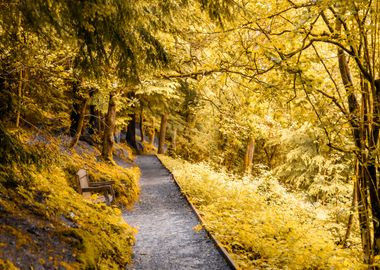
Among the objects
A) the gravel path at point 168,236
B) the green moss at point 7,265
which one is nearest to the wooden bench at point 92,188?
the gravel path at point 168,236

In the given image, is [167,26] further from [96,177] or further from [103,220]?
[96,177]

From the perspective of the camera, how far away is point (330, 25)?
17.2 ft

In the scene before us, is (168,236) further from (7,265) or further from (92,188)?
(7,265)

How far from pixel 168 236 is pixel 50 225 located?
3.26 m

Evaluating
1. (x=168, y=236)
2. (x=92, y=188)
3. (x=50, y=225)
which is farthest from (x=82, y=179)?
(x=50, y=225)

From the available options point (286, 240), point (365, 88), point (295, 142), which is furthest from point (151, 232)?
point (295, 142)

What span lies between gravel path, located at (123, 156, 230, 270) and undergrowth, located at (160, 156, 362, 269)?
0.39 meters

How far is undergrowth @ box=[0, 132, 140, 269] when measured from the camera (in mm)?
4145

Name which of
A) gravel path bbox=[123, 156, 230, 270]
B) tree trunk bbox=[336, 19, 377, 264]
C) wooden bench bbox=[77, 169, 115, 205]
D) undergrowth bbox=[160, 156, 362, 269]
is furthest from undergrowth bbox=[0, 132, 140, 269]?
tree trunk bbox=[336, 19, 377, 264]

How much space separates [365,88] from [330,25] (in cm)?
115

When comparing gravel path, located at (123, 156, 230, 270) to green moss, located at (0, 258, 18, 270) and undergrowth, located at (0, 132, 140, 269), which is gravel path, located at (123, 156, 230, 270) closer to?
undergrowth, located at (0, 132, 140, 269)

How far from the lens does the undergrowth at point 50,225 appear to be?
4.14 m

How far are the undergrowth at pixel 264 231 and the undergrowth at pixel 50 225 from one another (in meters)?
2.22

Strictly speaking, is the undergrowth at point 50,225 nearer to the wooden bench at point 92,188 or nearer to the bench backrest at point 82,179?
the bench backrest at point 82,179
